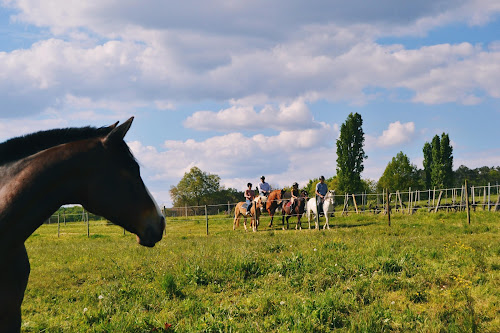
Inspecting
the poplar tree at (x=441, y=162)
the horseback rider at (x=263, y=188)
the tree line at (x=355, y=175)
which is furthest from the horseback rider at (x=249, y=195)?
the poplar tree at (x=441, y=162)

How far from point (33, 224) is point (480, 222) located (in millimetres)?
19148

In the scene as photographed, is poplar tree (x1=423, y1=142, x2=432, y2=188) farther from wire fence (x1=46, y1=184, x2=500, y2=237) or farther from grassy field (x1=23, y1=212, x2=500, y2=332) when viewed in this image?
grassy field (x1=23, y1=212, x2=500, y2=332)

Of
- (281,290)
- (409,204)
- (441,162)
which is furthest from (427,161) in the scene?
(281,290)

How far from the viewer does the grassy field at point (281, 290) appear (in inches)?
233

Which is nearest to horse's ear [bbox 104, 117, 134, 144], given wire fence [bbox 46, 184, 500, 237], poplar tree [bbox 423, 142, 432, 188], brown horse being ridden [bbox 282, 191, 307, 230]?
wire fence [bbox 46, 184, 500, 237]

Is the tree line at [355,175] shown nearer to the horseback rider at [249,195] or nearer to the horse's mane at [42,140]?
the horseback rider at [249,195]

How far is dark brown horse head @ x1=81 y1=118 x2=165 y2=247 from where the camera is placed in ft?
9.51

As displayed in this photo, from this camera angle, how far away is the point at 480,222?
18109mm

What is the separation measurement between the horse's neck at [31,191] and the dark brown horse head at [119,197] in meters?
0.15

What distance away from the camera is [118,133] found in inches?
115

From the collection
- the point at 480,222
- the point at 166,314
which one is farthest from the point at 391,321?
the point at 480,222

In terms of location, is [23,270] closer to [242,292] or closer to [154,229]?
[154,229]

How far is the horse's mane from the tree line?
164 feet

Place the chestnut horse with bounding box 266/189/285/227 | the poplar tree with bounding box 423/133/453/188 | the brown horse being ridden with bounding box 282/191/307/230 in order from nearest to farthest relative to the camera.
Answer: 1. the brown horse being ridden with bounding box 282/191/307/230
2. the chestnut horse with bounding box 266/189/285/227
3. the poplar tree with bounding box 423/133/453/188
